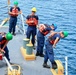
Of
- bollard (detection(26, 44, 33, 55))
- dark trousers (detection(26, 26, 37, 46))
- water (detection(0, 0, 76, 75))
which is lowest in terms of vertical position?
water (detection(0, 0, 76, 75))

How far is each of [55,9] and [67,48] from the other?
14.1m

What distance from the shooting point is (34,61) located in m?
13.0

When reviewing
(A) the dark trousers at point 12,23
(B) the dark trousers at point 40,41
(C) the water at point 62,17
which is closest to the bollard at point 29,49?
(B) the dark trousers at point 40,41

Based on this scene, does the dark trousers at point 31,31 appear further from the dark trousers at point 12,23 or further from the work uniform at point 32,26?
the dark trousers at point 12,23

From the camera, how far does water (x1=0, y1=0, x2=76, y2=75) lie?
19.0m

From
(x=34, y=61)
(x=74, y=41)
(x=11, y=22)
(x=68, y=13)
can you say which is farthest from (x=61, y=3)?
(x=34, y=61)

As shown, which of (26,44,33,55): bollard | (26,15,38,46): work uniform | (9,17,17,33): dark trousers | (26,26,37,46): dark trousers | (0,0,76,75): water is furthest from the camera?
(0,0,76,75): water

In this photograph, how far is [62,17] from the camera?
1182 inches

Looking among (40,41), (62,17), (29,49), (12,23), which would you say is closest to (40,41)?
(40,41)

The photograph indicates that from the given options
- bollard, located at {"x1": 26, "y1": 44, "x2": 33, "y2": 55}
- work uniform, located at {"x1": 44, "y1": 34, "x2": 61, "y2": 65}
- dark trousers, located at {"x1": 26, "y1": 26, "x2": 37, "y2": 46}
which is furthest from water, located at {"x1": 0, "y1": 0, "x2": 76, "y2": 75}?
work uniform, located at {"x1": 44, "y1": 34, "x2": 61, "y2": 65}

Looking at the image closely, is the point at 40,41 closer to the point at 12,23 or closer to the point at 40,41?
the point at 40,41

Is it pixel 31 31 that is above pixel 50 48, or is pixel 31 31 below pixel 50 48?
above

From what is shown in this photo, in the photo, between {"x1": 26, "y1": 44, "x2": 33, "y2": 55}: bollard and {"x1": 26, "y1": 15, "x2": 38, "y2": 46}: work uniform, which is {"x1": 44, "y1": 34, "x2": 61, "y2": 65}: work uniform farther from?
{"x1": 26, "y1": 15, "x2": 38, "y2": 46}: work uniform

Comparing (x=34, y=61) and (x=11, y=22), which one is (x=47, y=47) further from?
(x=11, y=22)
